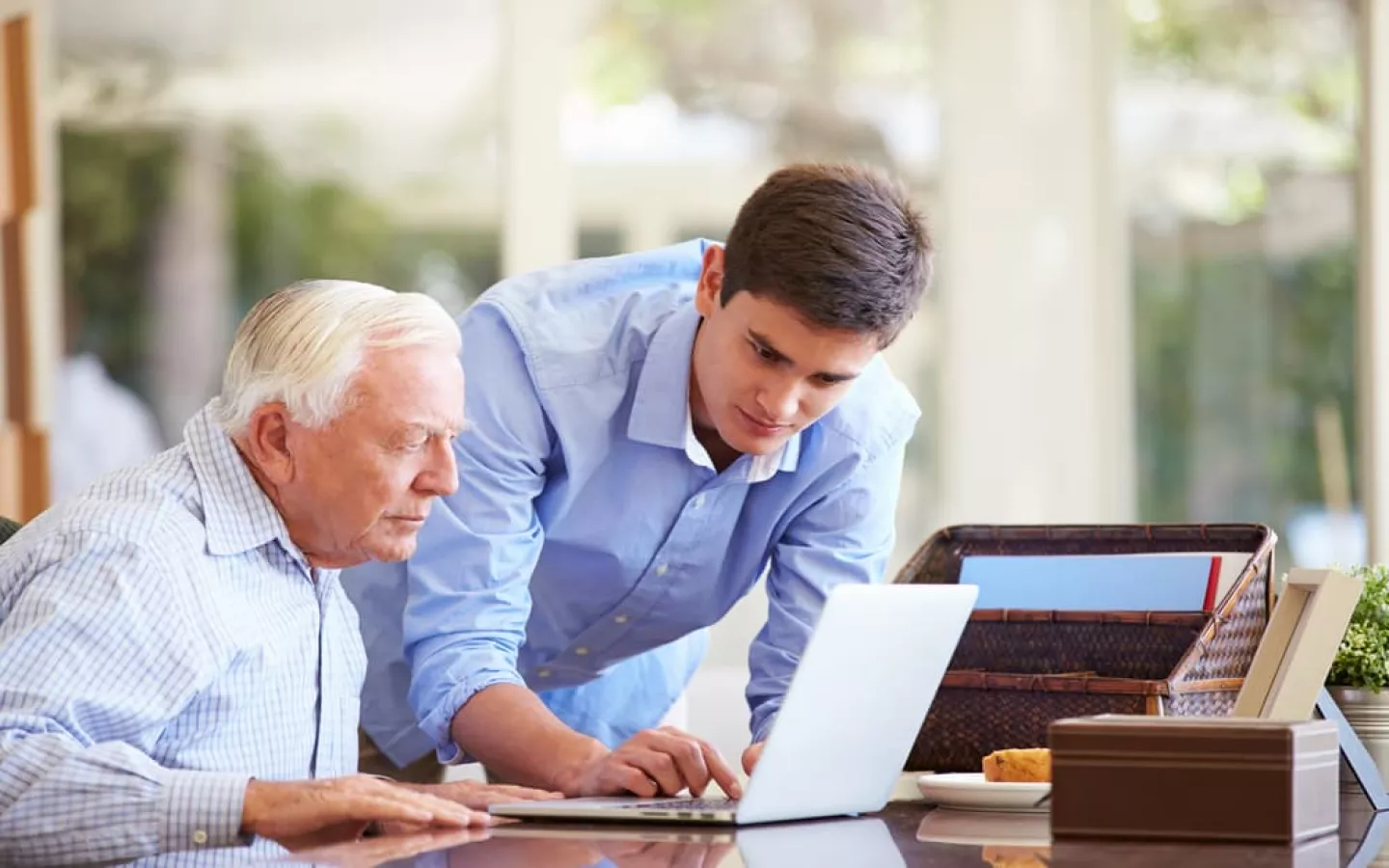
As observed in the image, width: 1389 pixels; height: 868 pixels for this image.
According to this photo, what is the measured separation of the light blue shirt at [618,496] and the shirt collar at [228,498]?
0.33 metres

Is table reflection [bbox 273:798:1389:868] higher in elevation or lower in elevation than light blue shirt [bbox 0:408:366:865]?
lower

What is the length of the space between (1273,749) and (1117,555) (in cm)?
68

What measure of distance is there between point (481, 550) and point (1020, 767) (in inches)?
25.5

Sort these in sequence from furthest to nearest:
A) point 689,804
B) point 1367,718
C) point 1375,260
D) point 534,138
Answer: point 534,138, point 1375,260, point 1367,718, point 689,804

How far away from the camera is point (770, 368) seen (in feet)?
6.47

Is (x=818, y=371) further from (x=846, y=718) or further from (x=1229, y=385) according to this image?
(x=1229, y=385)

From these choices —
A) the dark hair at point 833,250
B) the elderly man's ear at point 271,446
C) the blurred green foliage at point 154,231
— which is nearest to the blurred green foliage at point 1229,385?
the blurred green foliage at point 154,231

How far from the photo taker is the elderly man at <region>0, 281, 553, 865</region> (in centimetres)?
147

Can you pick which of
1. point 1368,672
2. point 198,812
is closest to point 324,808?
point 198,812

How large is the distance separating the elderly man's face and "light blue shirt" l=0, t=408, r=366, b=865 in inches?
1.5

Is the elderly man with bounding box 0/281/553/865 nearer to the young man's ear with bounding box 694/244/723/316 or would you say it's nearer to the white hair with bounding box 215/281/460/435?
the white hair with bounding box 215/281/460/435

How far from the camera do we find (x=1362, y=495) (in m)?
4.23

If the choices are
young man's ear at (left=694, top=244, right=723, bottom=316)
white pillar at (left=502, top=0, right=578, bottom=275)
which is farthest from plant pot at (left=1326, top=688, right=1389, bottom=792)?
white pillar at (left=502, top=0, right=578, bottom=275)

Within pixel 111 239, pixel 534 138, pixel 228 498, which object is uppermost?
pixel 534 138
